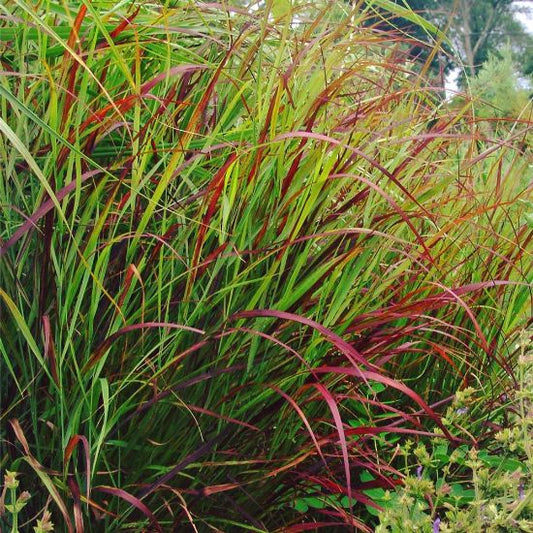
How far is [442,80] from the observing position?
1.94m

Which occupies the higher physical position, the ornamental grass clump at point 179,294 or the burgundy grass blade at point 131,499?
the ornamental grass clump at point 179,294

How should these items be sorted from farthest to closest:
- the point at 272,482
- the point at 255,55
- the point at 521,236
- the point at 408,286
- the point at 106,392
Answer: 1. the point at 521,236
2. the point at 408,286
3. the point at 255,55
4. the point at 272,482
5. the point at 106,392

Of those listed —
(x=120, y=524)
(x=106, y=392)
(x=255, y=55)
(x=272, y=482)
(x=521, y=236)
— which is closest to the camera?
(x=106, y=392)

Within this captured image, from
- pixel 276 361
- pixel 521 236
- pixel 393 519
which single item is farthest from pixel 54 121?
pixel 521 236

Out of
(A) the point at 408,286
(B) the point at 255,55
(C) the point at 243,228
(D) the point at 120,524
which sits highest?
(B) the point at 255,55

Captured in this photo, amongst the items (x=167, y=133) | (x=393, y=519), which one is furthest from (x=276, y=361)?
(x=167, y=133)

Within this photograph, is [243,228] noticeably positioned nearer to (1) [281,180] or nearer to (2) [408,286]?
(1) [281,180]

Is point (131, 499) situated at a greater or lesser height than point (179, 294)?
lesser

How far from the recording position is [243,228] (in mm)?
1304

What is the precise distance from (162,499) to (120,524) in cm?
9

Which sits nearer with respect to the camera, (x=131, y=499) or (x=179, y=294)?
(x=131, y=499)

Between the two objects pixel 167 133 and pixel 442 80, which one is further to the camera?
pixel 442 80

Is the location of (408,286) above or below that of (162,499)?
above

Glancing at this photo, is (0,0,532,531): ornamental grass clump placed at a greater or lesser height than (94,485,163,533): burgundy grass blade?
greater
